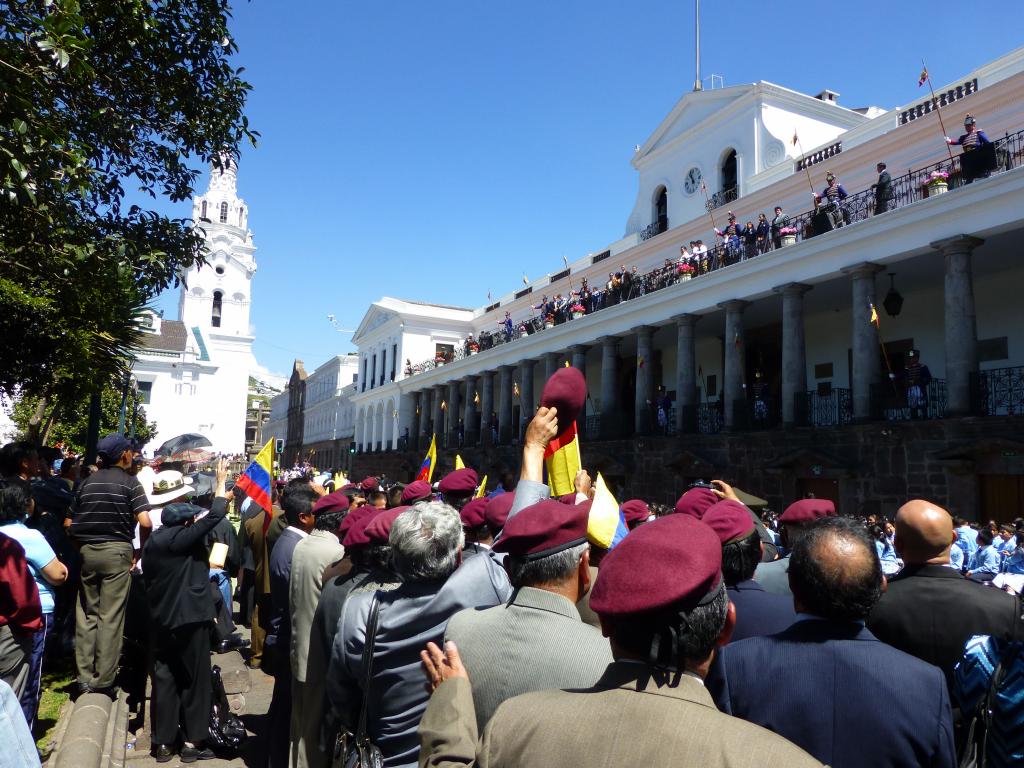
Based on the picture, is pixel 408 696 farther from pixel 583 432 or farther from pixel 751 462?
pixel 583 432

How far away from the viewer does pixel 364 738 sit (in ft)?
8.98

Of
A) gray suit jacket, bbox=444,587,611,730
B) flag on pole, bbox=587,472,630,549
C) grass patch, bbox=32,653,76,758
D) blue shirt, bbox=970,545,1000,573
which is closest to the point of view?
gray suit jacket, bbox=444,587,611,730

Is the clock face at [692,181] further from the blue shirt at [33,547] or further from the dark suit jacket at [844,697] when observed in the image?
the dark suit jacket at [844,697]

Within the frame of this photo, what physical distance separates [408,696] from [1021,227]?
15.1 metres

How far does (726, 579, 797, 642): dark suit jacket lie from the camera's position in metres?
2.85

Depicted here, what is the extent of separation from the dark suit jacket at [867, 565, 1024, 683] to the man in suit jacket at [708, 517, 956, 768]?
633 millimetres

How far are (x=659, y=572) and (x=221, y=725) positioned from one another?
16.3ft

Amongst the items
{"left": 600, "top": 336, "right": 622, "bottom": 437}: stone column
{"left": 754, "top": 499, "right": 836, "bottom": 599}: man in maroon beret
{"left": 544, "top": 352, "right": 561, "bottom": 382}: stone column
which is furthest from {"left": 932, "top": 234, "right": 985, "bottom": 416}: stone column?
{"left": 544, "top": 352, "right": 561, "bottom": 382}: stone column

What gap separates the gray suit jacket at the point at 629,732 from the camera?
1404 mm

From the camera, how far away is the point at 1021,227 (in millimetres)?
13367

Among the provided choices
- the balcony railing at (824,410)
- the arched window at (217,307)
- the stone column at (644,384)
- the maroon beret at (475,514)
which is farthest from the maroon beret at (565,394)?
the arched window at (217,307)

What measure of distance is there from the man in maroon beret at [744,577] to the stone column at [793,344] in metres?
15.1

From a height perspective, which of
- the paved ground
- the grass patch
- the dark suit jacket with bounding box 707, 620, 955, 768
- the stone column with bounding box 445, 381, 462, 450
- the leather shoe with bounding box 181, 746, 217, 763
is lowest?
the paved ground

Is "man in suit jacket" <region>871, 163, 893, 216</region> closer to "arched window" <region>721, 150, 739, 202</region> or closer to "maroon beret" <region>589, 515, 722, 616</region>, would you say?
"arched window" <region>721, 150, 739, 202</region>
